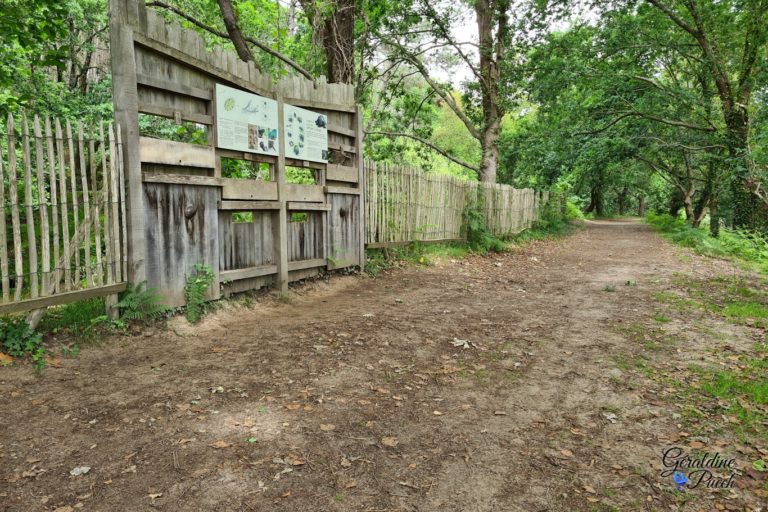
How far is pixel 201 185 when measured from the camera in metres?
5.52

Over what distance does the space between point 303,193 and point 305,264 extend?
1133 millimetres

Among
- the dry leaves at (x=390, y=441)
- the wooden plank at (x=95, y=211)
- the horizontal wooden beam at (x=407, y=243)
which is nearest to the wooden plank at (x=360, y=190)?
the horizontal wooden beam at (x=407, y=243)

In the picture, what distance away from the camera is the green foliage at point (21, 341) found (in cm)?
388

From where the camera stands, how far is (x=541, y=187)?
854 inches

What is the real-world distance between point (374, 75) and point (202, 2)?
5087 mm

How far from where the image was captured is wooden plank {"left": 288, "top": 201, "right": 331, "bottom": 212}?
7.04m

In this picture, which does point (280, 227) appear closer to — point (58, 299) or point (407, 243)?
point (58, 299)

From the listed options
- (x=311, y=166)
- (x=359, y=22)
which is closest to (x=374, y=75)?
(x=359, y=22)

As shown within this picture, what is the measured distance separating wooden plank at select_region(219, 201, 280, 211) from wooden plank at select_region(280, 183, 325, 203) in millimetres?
223

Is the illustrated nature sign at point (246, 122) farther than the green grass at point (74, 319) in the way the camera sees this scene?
Yes

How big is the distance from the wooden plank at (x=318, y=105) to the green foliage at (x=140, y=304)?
3637 millimetres

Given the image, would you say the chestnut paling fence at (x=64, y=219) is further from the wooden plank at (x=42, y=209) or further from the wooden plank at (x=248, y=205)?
the wooden plank at (x=248, y=205)

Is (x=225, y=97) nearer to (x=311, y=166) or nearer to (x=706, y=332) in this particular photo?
(x=311, y=166)

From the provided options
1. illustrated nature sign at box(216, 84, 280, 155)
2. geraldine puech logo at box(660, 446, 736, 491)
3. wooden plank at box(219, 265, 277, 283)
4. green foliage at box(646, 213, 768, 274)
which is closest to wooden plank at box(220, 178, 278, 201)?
illustrated nature sign at box(216, 84, 280, 155)
